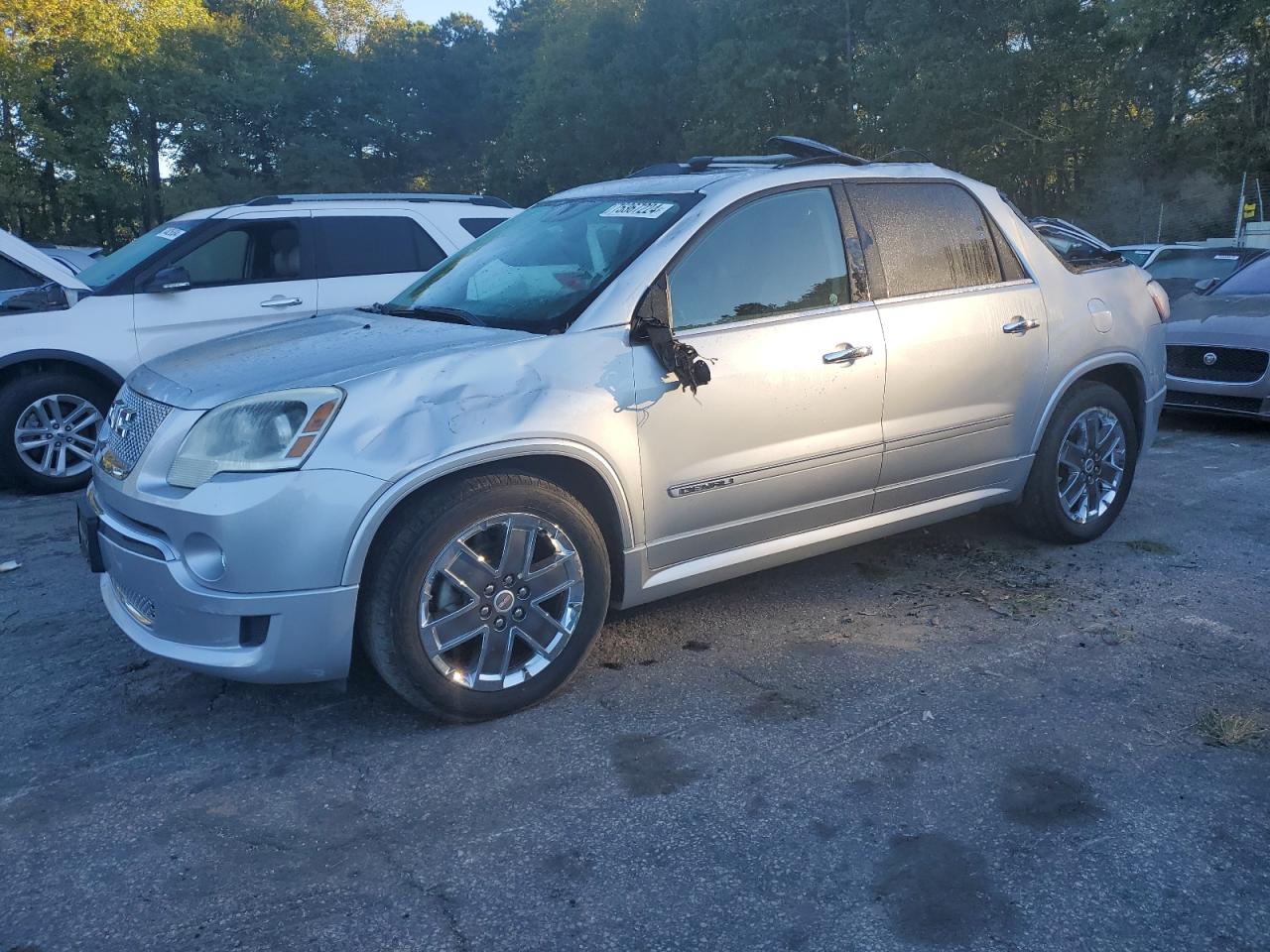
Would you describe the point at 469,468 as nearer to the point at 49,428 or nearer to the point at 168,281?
the point at 168,281

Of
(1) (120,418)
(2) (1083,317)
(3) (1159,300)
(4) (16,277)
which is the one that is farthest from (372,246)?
(3) (1159,300)

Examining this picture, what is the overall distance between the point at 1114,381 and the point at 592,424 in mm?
3052

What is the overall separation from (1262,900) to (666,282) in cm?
249

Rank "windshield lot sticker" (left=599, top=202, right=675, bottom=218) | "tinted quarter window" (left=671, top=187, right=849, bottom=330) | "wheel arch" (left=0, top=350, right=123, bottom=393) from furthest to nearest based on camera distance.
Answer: "wheel arch" (left=0, top=350, right=123, bottom=393) < "windshield lot sticker" (left=599, top=202, right=675, bottom=218) < "tinted quarter window" (left=671, top=187, right=849, bottom=330)

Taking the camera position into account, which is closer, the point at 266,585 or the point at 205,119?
the point at 266,585

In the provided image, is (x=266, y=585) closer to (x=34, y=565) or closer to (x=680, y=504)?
(x=680, y=504)

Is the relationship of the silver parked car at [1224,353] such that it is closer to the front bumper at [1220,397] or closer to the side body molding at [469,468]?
the front bumper at [1220,397]

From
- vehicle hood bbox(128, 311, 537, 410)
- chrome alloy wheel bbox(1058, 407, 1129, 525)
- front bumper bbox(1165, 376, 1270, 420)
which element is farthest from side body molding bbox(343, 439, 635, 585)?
front bumper bbox(1165, 376, 1270, 420)

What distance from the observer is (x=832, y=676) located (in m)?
3.78

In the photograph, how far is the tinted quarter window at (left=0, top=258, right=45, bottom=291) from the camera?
7.06m

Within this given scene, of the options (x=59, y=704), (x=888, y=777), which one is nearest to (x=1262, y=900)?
(x=888, y=777)

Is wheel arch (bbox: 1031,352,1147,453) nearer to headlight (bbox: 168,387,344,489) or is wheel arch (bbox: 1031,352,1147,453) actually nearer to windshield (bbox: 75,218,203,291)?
headlight (bbox: 168,387,344,489)

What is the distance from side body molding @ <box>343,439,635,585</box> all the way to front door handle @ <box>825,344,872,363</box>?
1.01 m

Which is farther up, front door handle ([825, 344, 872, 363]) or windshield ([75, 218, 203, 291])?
windshield ([75, 218, 203, 291])
